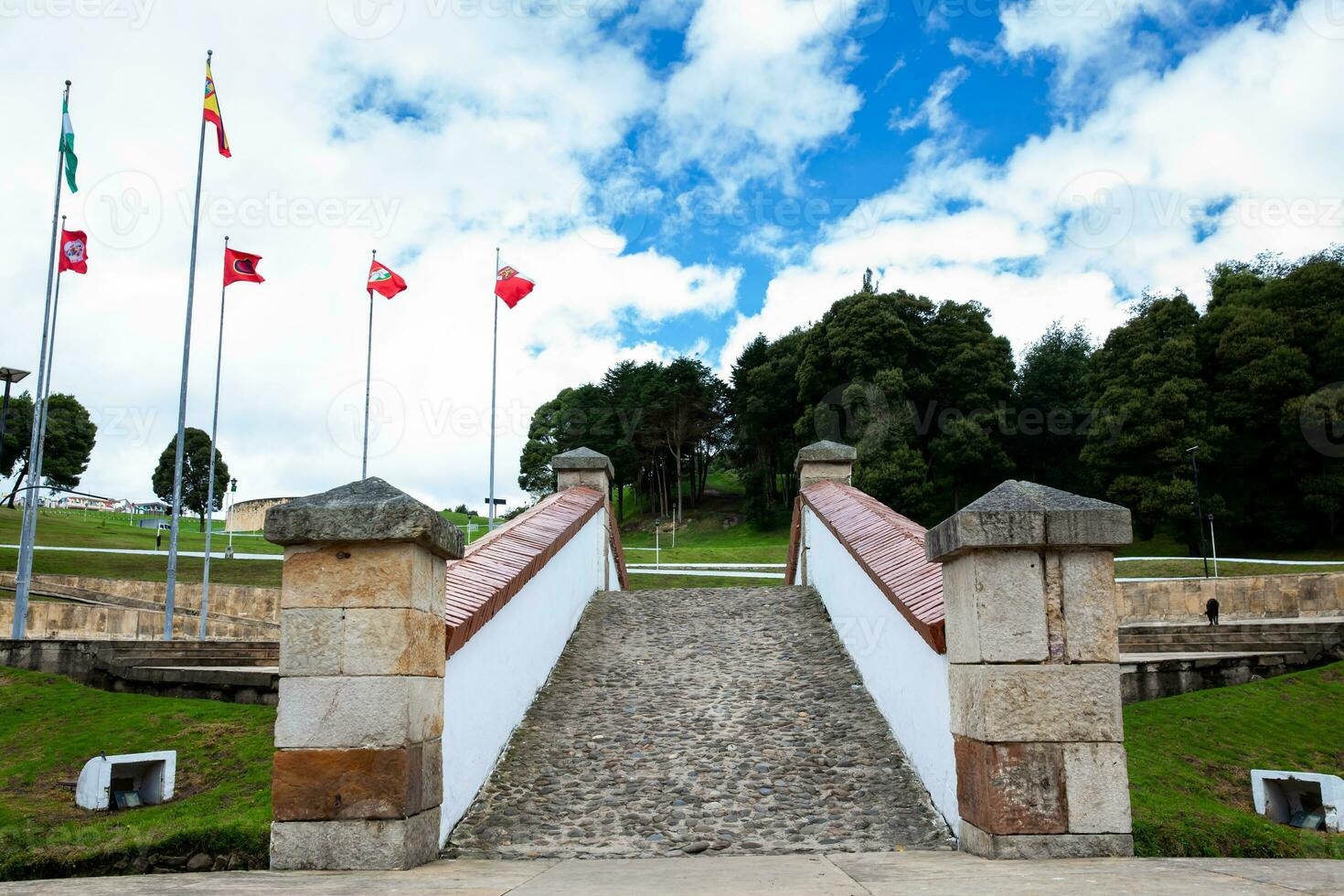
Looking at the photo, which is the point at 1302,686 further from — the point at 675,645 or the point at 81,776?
the point at 81,776

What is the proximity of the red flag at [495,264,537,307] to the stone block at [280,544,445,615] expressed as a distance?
17.6 m

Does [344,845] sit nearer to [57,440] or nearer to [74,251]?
[74,251]

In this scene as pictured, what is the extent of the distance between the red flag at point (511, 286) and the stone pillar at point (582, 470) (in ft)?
34.4

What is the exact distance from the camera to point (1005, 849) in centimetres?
413

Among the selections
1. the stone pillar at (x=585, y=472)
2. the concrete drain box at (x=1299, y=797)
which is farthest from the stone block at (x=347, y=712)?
the stone pillar at (x=585, y=472)

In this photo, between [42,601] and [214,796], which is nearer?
[214,796]

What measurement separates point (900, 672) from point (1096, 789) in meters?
1.89

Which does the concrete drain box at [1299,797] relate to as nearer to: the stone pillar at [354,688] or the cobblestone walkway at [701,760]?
the cobblestone walkway at [701,760]

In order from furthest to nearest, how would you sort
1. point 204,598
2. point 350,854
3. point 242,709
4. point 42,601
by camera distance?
point 204,598
point 42,601
point 242,709
point 350,854

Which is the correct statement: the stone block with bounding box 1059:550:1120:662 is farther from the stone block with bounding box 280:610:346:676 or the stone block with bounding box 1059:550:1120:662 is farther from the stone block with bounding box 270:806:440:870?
the stone block with bounding box 280:610:346:676

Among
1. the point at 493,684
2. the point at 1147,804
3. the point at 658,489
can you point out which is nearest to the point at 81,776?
the point at 493,684

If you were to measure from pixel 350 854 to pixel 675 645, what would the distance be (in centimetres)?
449

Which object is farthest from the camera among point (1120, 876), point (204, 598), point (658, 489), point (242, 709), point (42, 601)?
point (658, 489)

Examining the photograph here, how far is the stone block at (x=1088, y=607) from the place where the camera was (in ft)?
14.1
